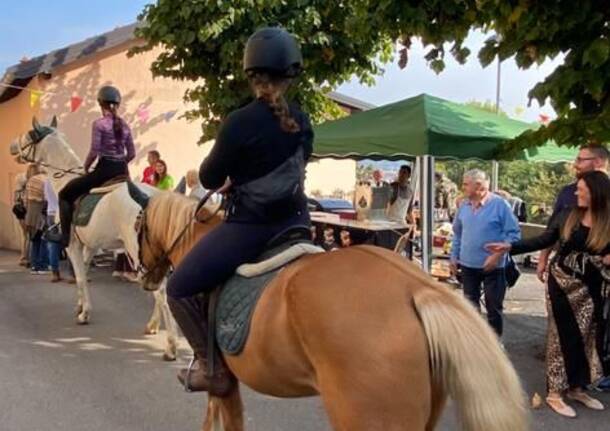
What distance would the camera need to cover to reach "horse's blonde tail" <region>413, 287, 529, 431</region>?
2.28m

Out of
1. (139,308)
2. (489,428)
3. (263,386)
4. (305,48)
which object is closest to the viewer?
(489,428)

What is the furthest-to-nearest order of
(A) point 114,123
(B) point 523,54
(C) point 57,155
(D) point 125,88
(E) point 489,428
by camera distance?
(D) point 125,88
(C) point 57,155
(A) point 114,123
(B) point 523,54
(E) point 489,428

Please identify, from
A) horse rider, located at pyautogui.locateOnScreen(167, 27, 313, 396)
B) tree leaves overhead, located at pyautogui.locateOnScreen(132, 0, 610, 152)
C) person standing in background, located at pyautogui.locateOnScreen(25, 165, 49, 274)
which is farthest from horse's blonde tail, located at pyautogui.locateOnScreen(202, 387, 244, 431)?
person standing in background, located at pyautogui.locateOnScreen(25, 165, 49, 274)

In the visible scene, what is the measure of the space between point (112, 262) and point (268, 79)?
10321 mm

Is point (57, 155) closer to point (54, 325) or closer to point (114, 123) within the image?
point (114, 123)

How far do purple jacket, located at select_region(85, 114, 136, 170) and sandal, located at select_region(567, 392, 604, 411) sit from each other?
5249 mm

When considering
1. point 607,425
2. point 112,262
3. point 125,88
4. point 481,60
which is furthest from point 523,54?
point 125,88

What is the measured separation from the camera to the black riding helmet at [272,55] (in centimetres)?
296

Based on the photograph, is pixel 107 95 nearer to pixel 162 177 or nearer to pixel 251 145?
pixel 162 177

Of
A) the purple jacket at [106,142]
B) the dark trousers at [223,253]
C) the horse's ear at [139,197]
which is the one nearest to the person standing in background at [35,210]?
the purple jacket at [106,142]

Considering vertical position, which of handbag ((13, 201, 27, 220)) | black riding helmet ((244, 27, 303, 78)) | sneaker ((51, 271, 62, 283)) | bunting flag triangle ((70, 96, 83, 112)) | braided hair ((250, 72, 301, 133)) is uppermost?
bunting flag triangle ((70, 96, 83, 112))

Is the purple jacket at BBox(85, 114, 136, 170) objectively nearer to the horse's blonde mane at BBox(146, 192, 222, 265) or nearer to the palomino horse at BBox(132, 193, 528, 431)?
the horse's blonde mane at BBox(146, 192, 222, 265)

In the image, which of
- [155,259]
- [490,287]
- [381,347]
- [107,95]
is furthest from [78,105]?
[381,347]

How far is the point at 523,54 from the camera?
5.19m
